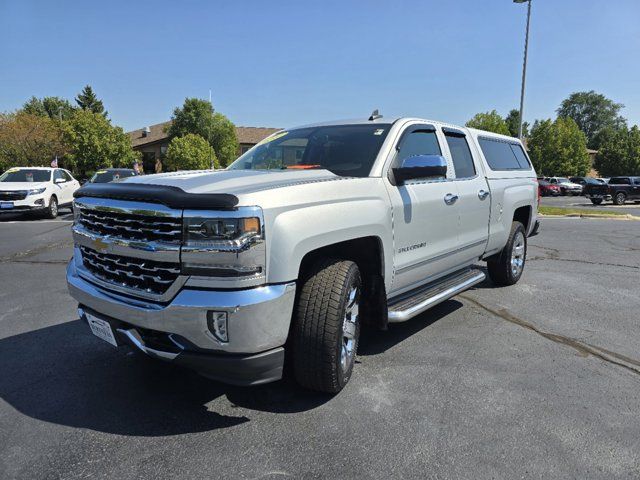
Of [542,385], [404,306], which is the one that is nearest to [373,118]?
[404,306]

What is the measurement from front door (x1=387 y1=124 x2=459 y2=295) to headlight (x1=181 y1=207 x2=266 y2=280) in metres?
1.37

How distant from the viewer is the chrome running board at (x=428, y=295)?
356 centimetres

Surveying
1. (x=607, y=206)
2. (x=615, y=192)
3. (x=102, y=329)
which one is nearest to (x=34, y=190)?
(x=102, y=329)

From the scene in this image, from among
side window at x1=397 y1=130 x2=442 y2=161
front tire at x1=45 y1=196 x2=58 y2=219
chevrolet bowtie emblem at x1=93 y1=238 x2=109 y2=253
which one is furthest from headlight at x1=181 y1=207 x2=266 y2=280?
front tire at x1=45 y1=196 x2=58 y2=219

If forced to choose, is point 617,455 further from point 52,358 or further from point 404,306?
point 52,358

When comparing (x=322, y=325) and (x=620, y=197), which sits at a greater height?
(x=322, y=325)

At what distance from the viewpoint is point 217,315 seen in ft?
8.13

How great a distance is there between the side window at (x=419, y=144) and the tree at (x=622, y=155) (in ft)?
226

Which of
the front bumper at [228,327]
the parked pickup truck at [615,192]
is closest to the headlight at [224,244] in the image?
the front bumper at [228,327]

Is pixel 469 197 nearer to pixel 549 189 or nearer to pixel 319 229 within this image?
pixel 319 229

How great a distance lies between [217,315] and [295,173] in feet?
4.40

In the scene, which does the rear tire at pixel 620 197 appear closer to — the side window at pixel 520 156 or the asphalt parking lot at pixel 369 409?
the side window at pixel 520 156

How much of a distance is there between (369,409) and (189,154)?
46.8 m

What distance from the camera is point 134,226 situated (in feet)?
9.06
